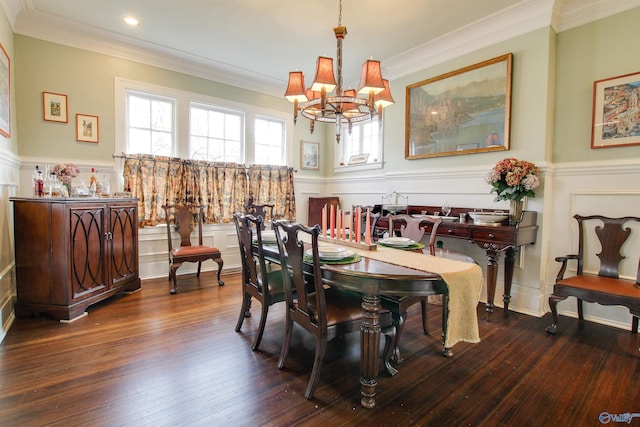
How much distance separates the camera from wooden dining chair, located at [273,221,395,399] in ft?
5.85

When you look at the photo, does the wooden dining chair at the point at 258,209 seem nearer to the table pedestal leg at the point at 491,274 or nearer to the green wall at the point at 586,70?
the table pedestal leg at the point at 491,274

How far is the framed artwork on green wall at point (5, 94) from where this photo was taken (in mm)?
2820

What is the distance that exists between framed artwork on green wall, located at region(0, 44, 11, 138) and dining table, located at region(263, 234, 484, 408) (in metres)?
3.26

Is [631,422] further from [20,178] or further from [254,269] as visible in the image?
[20,178]

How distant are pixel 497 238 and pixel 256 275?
226 centimetres

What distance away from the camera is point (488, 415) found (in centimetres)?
167

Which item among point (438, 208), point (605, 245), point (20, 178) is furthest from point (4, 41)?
point (605, 245)

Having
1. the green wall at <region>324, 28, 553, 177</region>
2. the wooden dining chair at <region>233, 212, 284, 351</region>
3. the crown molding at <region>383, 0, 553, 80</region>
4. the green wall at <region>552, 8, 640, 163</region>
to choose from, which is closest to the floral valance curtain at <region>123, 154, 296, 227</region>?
the wooden dining chair at <region>233, 212, 284, 351</region>

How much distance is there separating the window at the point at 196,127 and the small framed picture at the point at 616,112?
3971mm

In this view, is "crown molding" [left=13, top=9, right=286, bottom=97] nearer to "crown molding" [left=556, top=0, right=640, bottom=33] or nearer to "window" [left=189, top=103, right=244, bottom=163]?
"window" [left=189, top=103, right=244, bottom=163]

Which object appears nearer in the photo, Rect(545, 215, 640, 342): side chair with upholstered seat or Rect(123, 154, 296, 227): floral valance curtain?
Rect(545, 215, 640, 342): side chair with upholstered seat

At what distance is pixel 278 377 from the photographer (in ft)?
6.57

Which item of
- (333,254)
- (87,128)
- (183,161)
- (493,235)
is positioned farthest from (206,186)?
(493,235)

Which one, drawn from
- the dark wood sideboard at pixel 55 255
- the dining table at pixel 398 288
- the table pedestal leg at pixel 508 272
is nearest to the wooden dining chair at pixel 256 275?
the dining table at pixel 398 288
